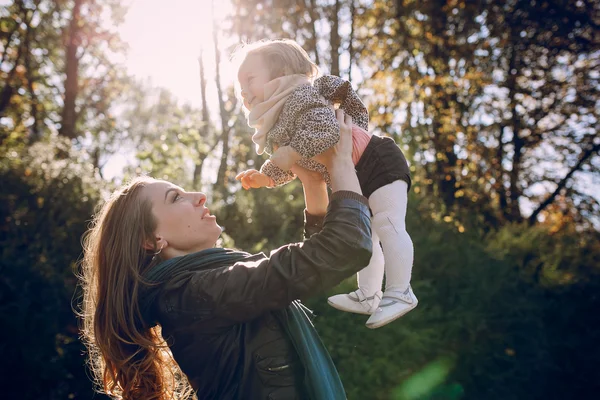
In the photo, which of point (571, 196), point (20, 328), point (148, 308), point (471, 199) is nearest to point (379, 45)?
point (471, 199)

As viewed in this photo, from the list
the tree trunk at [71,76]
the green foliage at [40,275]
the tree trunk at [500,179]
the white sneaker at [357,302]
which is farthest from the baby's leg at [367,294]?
the tree trunk at [71,76]

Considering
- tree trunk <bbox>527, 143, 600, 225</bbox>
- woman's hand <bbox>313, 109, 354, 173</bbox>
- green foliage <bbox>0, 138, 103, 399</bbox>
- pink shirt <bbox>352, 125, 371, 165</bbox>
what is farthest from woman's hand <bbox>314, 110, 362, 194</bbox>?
tree trunk <bbox>527, 143, 600, 225</bbox>

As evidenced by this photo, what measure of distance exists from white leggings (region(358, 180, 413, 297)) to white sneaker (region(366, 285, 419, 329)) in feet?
0.10

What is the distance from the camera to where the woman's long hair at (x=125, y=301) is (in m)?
2.21

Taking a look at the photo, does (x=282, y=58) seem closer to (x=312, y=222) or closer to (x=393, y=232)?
(x=312, y=222)

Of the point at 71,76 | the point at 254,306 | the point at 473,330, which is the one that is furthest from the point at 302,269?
the point at 71,76

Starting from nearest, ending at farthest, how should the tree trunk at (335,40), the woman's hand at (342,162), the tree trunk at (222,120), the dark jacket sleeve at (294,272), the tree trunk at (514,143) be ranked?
the dark jacket sleeve at (294,272) < the woman's hand at (342,162) < the tree trunk at (335,40) < the tree trunk at (222,120) < the tree trunk at (514,143)

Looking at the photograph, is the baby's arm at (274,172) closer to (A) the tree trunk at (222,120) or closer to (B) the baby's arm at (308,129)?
(B) the baby's arm at (308,129)

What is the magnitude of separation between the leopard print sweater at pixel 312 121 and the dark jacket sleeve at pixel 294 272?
0.20 meters

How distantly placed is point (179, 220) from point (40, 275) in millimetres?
3931

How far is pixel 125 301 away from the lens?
7.23 feet

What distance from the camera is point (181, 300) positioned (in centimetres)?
207

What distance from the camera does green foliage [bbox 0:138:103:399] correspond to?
535cm

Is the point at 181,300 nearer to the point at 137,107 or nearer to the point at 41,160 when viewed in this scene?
the point at 41,160
